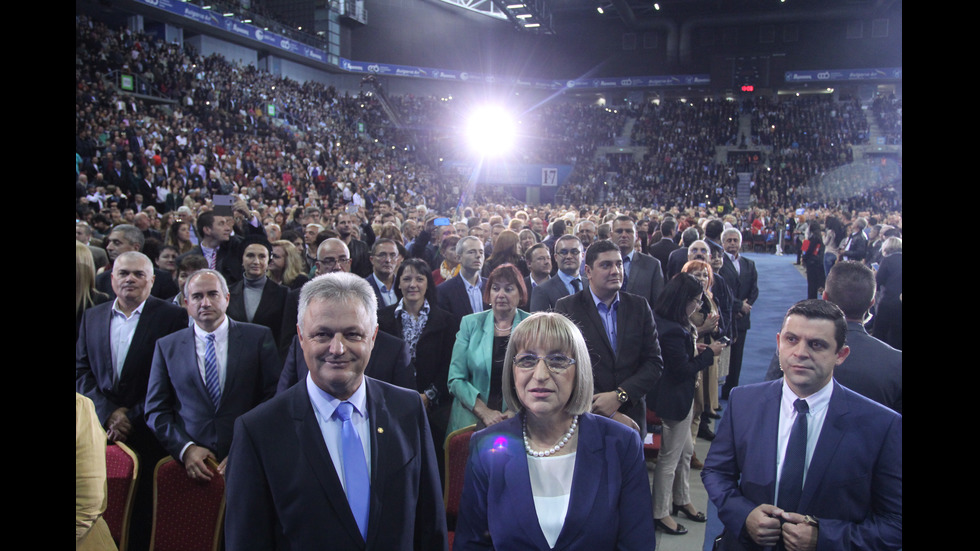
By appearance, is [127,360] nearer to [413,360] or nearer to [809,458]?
[413,360]

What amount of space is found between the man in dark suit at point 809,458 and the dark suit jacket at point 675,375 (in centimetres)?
129

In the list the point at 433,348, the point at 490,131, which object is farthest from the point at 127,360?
the point at 490,131

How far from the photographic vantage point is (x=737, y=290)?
614 cm

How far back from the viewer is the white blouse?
1.87 meters

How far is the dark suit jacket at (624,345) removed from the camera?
327 centimetres

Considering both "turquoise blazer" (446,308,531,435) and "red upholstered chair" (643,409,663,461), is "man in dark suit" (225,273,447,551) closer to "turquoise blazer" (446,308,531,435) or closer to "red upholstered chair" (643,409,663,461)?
"turquoise blazer" (446,308,531,435)

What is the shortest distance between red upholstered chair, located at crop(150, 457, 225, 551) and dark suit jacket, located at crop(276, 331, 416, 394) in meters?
0.53

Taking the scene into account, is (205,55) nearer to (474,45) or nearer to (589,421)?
(474,45)

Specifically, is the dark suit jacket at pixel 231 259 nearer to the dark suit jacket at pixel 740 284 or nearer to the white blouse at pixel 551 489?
the white blouse at pixel 551 489

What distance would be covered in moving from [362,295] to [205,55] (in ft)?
85.8

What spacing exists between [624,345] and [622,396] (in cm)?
29

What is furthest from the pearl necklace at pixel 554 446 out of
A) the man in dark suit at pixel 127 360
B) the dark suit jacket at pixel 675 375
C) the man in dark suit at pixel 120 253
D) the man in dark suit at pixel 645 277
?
the man in dark suit at pixel 120 253
